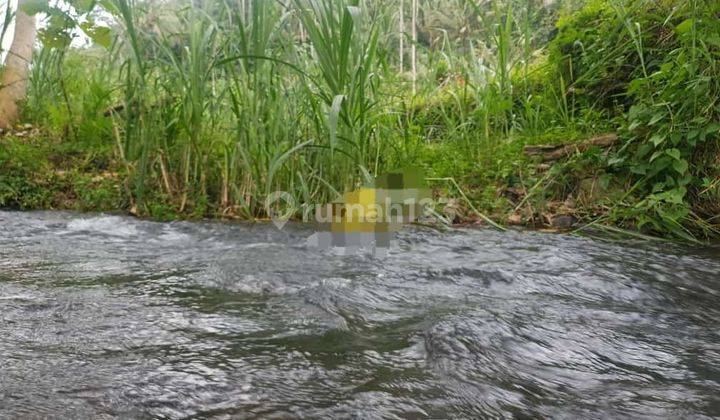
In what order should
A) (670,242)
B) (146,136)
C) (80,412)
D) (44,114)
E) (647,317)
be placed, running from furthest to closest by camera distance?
(44,114) < (146,136) < (670,242) < (647,317) < (80,412)

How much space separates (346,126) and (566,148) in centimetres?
151

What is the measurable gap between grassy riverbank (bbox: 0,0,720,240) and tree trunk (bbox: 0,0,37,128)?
2.83ft

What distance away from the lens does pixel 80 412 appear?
0.83 m

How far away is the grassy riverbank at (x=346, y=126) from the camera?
266cm

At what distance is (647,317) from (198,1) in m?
2.57

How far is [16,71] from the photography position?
476 centimetres

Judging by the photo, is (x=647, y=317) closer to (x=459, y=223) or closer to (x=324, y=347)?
(x=324, y=347)

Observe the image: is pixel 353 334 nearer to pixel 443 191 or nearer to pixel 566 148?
pixel 443 191

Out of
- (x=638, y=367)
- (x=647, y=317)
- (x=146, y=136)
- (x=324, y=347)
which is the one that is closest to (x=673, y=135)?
(x=647, y=317)

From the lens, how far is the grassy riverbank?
8.74 feet

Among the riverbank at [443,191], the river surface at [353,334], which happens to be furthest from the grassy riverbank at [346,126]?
the river surface at [353,334]
